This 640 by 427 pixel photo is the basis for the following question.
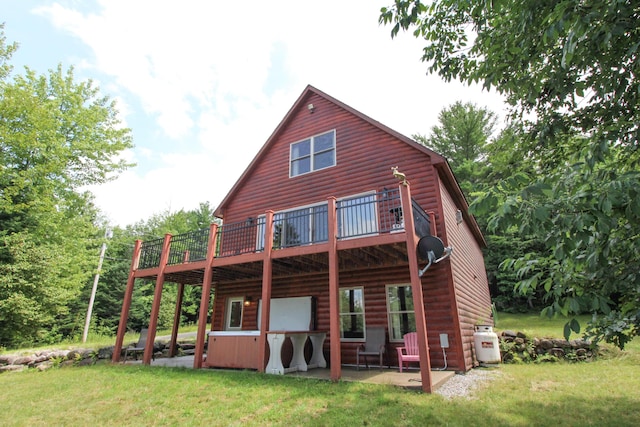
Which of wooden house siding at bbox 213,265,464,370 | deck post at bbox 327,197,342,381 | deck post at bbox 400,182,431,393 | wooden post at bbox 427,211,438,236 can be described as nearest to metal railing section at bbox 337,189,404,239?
wooden post at bbox 427,211,438,236

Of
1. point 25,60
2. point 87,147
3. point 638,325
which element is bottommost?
point 638,325

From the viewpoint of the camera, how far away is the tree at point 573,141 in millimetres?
2508

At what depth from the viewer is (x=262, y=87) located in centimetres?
881

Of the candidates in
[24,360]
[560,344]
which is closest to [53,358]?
[24,360]

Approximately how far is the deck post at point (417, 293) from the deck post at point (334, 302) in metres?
1.59

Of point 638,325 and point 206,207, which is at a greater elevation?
point 206,207

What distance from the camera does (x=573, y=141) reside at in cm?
536

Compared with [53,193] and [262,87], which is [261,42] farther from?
[53,193]

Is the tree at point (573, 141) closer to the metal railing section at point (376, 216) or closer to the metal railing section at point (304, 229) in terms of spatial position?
the metal railing section at point (376, 216)

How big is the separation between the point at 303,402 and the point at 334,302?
210 cm

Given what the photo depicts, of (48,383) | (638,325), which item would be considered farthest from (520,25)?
(48,383)

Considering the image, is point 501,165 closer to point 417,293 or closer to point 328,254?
point 417,293

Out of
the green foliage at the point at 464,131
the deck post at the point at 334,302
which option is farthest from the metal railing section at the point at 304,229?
the green foliage at the point at 464,131

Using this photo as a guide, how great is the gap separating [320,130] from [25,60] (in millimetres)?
14450
